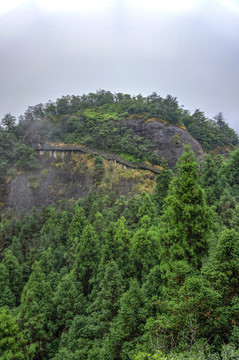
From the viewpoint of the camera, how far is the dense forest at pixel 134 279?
737 cm

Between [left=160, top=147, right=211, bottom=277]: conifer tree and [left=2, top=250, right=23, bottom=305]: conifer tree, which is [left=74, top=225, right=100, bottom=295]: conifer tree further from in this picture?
[left=160, top=147, right=211, bottom=277]: conifer tree

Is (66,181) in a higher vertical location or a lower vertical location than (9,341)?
higher

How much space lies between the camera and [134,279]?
12680 millimetres

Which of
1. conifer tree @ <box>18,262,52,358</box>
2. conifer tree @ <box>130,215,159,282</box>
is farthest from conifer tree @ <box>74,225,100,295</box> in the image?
conifer tree @ <box>130,215,159,282</box>

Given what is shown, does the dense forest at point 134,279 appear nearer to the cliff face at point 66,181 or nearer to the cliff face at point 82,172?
the cliff face at point 66,181

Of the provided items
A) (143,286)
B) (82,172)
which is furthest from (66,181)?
(143,286)

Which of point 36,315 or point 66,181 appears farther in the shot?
point 66,181

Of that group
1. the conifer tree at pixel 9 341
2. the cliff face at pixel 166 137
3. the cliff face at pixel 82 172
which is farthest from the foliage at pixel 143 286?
the cliff face at pixel 166 137

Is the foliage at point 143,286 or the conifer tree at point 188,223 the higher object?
the conifer tree at point 188,223

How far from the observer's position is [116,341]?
905 centimetres

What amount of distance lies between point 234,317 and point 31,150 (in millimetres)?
39232

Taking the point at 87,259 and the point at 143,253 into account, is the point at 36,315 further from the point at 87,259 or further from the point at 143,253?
the point at 143,253

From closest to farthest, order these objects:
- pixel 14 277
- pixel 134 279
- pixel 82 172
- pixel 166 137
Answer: pixel 134 279
pixel 14 277
pixel 82 172
pixel 166 137

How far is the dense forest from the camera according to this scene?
737 cm
